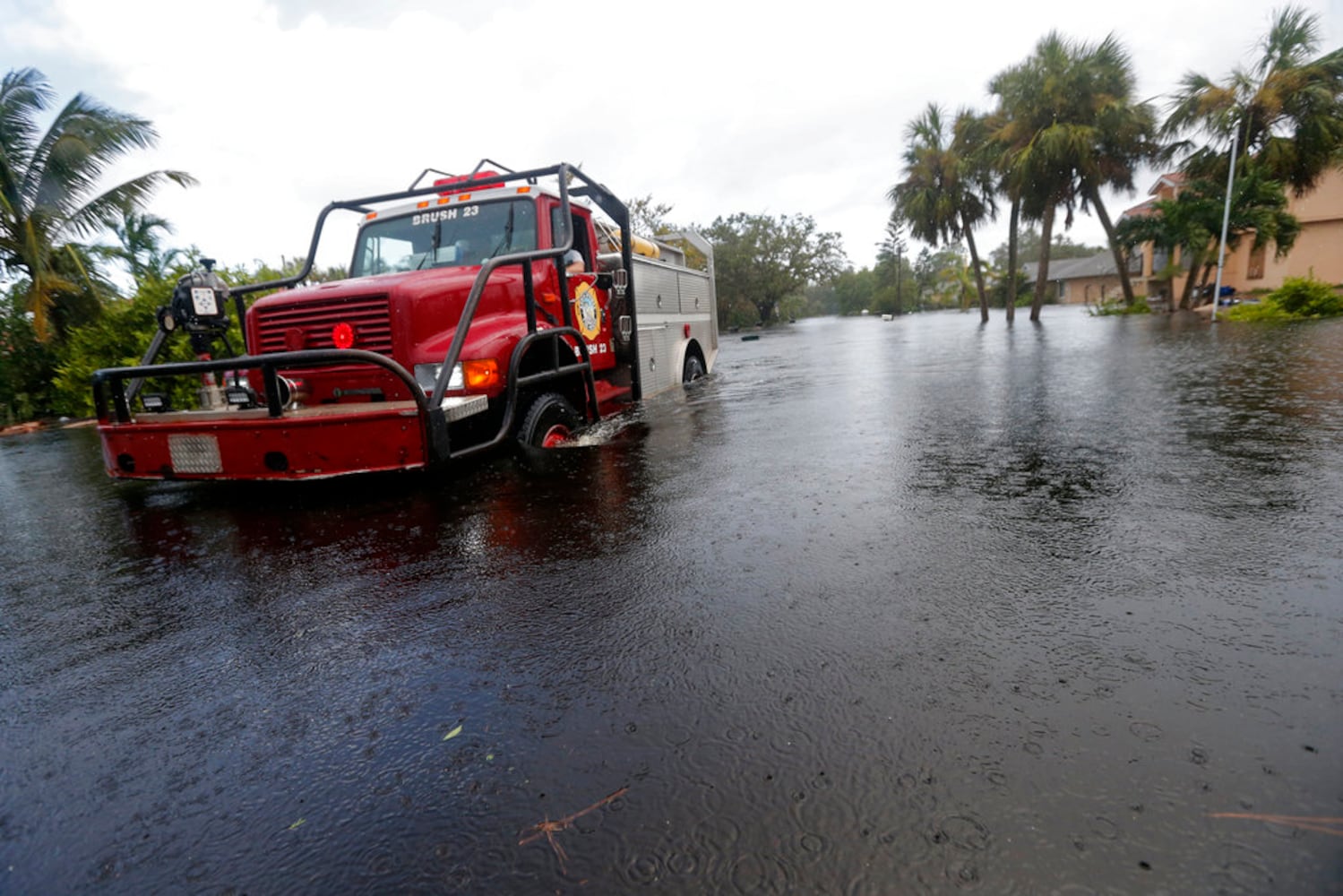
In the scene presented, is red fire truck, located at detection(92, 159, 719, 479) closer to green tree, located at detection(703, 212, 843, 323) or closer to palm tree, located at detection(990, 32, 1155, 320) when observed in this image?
palm tree, located at detection(990, 32, 1155, 320)

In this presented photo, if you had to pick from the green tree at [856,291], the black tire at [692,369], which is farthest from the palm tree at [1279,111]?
the green tree at [856,291]

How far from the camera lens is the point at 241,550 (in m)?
3.82

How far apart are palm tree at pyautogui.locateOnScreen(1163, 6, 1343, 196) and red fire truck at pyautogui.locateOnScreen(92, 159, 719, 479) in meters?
24.5

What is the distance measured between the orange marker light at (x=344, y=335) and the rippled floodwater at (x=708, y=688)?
138cm

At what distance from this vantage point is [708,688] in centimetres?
210

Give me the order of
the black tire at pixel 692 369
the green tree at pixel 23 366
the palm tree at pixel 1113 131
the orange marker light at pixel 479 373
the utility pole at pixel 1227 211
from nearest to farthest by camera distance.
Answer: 1. the orange marker light at pixel 479 373
2. the black tire at pixel 692 369
3. the green tree at pixel 23 366
4. the utility pole at pixel 1227 211
5. the palm tree at pixel 1113 131

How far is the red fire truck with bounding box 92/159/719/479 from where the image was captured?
14.1 feet

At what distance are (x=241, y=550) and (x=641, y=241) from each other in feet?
22.3

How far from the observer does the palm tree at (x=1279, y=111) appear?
70.6 feet

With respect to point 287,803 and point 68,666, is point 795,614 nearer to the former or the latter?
point 287,803

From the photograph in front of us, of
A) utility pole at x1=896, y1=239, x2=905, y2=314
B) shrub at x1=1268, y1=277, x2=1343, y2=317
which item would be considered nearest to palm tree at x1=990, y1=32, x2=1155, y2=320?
shrub at x1=1268, y1=277, x2=1343, y2=317

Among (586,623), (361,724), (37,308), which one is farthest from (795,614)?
(37,308)

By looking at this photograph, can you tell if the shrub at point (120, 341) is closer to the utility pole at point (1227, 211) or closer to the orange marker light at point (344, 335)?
the orange marker light at point (344, 335)

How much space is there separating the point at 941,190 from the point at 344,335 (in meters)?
31.8
